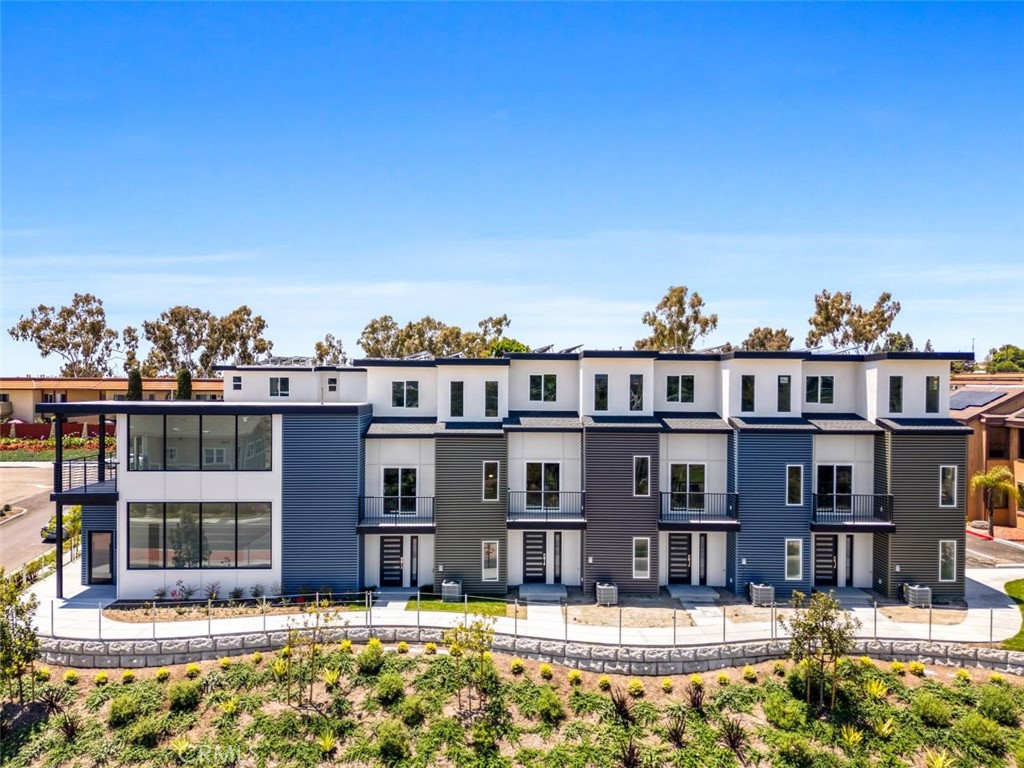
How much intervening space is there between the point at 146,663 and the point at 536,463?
45.5 ft

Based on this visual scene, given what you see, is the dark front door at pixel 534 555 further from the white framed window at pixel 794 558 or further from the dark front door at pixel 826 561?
the dark front door at pixel 826 561

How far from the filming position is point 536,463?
83.1 ft

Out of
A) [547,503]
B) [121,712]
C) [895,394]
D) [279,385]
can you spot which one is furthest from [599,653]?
[279,385]

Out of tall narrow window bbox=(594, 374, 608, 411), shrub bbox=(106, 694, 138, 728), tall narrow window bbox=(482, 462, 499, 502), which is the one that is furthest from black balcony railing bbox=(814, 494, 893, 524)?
shrub bbox=(106, 694, 138, 728)

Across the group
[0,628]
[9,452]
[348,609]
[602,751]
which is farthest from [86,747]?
[9,452]

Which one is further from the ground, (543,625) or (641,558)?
(641,558)

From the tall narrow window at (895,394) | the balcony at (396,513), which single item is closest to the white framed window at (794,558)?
the tall narrow window at (895,394)

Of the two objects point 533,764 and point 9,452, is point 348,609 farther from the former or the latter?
point 9,452

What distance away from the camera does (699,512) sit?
25.2 metres

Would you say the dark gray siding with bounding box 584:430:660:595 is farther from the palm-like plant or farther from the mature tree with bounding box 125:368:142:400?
the mature tree with bounding box 125:368:142:400

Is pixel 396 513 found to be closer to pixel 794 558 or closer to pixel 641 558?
pixel 641 558

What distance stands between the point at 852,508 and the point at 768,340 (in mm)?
44785

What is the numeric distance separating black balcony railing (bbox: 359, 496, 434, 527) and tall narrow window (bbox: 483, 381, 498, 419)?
12.7 ft

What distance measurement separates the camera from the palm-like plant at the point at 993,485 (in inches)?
1230
